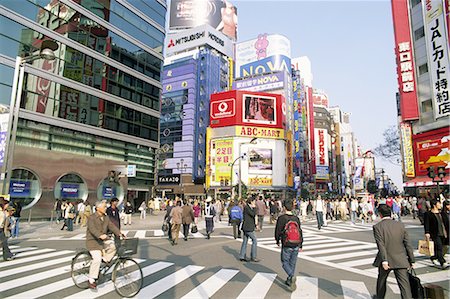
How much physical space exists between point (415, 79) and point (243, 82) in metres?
54.3

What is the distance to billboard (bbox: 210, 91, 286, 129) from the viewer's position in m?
61.6

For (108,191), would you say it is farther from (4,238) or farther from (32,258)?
(4,238)

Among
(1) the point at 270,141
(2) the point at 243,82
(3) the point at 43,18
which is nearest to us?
(3) the point at 43,18

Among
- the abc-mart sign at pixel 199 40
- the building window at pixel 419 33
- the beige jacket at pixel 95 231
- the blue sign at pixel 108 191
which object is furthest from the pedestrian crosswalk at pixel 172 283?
the abc-mart sign at pixel 199 40

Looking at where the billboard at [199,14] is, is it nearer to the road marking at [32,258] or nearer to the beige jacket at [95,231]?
the road marking at [32,258]

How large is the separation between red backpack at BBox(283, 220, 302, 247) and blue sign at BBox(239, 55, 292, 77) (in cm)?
7541

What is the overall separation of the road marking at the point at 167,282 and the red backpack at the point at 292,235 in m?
2.46

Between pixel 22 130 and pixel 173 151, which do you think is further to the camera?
pixel 173 151

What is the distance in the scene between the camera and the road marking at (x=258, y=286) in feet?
18.8

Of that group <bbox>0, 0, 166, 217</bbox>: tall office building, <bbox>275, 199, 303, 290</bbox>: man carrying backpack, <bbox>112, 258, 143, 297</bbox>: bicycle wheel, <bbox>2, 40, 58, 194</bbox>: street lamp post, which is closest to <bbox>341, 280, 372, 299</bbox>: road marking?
<bbox>275, 199, 303, 290</bbox>: man carrying backpack

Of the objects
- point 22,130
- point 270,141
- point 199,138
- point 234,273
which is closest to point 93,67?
point 22,130

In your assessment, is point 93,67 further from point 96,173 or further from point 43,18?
point 96,173

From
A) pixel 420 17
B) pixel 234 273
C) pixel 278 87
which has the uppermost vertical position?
pixel 278 87

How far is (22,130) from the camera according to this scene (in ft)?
72.4
